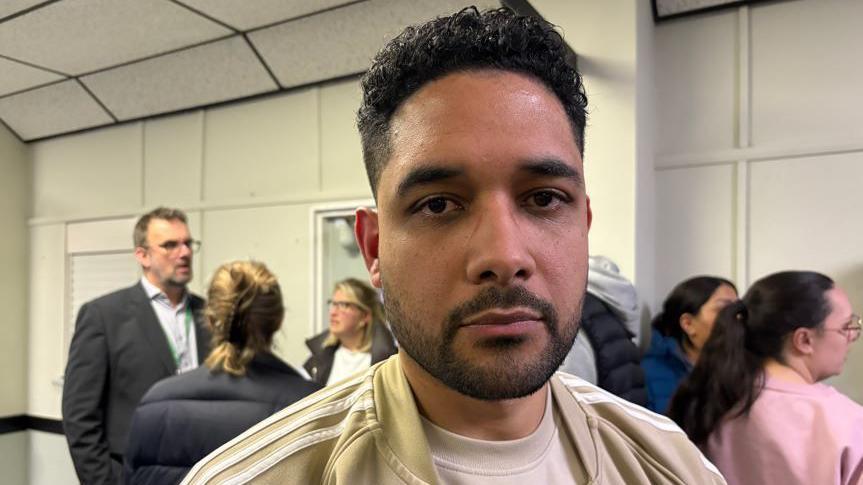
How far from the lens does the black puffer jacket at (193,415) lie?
1.57 metres

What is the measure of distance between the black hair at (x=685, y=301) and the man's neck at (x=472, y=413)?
1968 millimetres

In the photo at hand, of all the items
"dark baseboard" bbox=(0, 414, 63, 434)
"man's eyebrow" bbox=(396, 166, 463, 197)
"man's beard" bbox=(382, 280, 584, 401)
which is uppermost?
"man's eyebrow" bbox=(396, 166, 463, 197)

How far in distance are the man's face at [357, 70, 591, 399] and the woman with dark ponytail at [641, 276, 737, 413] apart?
1.93 m

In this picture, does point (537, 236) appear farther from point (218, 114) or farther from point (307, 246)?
point (218, 114)

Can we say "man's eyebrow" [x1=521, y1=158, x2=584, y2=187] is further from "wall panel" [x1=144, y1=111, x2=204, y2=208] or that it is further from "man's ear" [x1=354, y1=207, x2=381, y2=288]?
"wall panel" [x1=144, y1=111, x2=204, y2=208]

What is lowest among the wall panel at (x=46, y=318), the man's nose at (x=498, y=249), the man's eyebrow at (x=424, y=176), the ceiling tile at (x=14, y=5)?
the wall panel at (x=46, y=318)

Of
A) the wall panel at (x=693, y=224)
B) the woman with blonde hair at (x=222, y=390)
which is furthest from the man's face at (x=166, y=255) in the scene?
the wall panel at (x=693, y=224)

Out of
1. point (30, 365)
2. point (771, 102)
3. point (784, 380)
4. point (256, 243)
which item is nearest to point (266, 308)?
point (784, 380)

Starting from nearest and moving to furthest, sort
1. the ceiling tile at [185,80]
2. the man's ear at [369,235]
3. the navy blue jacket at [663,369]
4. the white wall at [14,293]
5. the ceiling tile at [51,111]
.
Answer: the man's ear at [369,235], the navy blue jacket at [663,369], the ceiling tile at [185,80], the ceiling tile at [51,111], the white wall at [14,293]

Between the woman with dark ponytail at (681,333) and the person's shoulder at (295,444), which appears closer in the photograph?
the person's shoulder at (295,444)

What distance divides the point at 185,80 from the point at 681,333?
331 cm

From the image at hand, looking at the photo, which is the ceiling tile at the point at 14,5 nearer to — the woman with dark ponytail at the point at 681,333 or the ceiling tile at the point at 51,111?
the ceiling tile at the point at 51,111

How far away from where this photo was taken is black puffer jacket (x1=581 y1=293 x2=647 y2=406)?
190 cm

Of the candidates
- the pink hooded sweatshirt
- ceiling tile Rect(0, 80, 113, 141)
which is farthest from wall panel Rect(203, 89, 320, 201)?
the pink hooded sweatshirt
